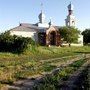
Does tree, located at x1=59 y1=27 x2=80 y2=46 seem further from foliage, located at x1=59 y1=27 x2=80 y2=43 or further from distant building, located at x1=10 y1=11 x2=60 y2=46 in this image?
distant building, located at x1=10 y1=11 x2=60 y2=46

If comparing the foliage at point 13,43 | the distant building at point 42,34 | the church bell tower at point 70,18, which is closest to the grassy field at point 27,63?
the foliage at point 13,43

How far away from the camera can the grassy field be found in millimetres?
21475

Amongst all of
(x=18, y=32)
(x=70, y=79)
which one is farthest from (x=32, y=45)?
(x=70, y=79)

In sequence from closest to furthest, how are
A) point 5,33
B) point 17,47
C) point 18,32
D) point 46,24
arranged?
point 17,47, point 5,33, point 18,32, point 46,24

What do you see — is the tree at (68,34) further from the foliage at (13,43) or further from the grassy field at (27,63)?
the foliage at (13,43)

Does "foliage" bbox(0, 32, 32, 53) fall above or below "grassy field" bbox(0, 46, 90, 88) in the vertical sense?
above

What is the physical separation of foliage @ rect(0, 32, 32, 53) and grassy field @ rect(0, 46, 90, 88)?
3.26 ft

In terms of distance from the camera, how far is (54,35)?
245 ft

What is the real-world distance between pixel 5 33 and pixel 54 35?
23.2m

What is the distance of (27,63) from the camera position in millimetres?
32219

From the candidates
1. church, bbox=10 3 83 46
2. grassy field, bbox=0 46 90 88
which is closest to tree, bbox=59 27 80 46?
church, bbox=10 3 83 46

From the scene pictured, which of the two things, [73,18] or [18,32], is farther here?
[73,18]

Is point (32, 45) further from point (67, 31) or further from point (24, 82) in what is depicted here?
point (24, 82)

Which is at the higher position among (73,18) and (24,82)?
(73,18)
